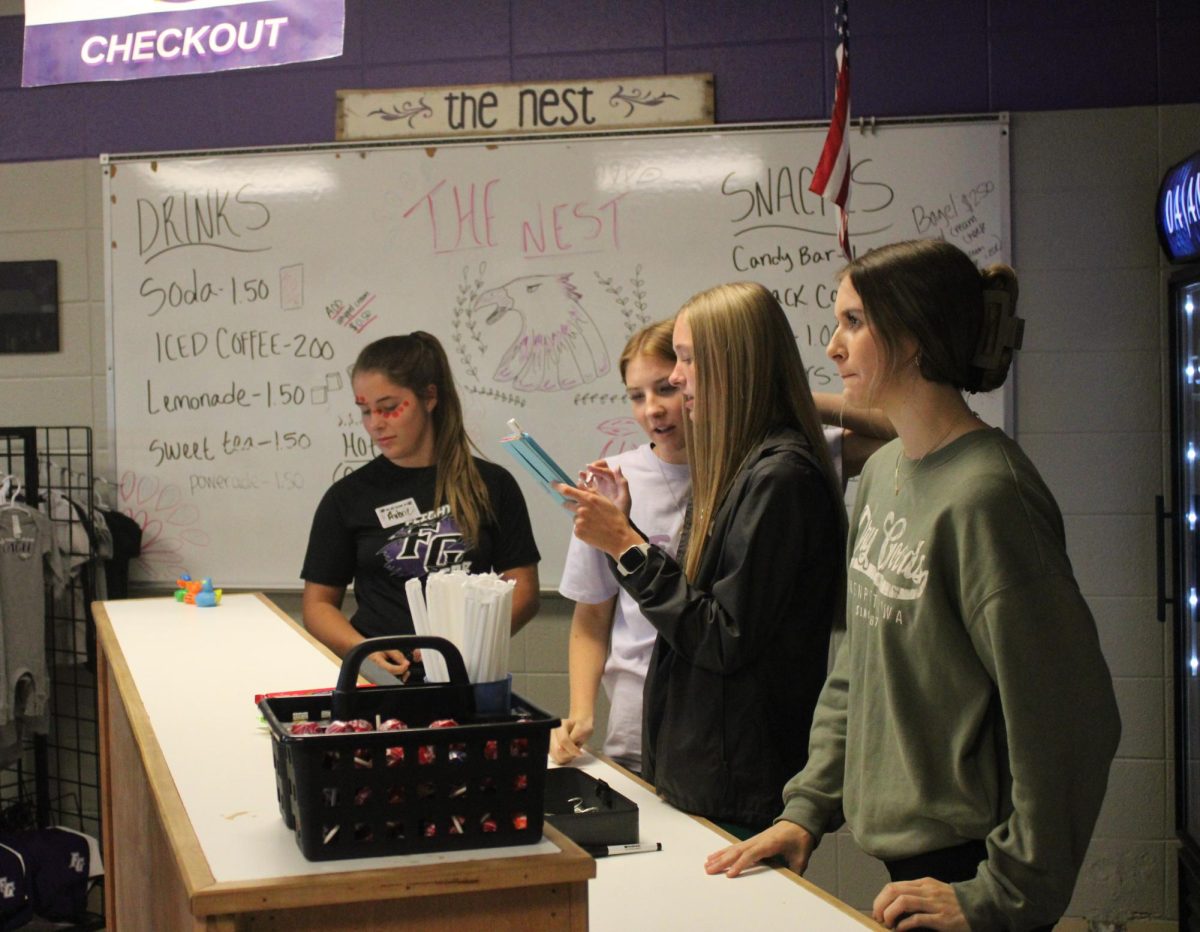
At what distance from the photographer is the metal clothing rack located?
12.5 ft

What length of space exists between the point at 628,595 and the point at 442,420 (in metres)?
0.99

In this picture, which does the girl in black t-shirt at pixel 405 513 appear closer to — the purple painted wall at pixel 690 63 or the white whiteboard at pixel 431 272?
the white whiteboard at pixel 431 272

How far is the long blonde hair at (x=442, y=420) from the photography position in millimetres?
2902

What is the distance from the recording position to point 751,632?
68.5 inches

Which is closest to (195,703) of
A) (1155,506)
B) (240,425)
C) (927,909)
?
(927,909)

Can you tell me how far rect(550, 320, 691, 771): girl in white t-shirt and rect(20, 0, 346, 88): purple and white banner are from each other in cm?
78

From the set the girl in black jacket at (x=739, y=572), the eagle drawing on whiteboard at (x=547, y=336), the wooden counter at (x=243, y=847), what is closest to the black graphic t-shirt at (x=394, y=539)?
the wooden counter at (x=243, y=847)

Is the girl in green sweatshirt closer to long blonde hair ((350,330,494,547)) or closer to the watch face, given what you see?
the watch face

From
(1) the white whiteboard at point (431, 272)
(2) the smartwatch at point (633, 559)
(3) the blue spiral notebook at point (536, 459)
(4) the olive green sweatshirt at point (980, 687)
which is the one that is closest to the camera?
(4) the olive green sweatshirt at point (980, 687)

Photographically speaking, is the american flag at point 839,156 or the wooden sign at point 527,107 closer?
the american flag at point 839,156

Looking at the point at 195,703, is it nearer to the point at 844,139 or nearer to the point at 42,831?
the point at 844,139

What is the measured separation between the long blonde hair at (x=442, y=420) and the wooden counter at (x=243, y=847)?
0.58 meters

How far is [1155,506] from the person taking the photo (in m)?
→ 3.62

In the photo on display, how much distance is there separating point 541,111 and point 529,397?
885 mm
